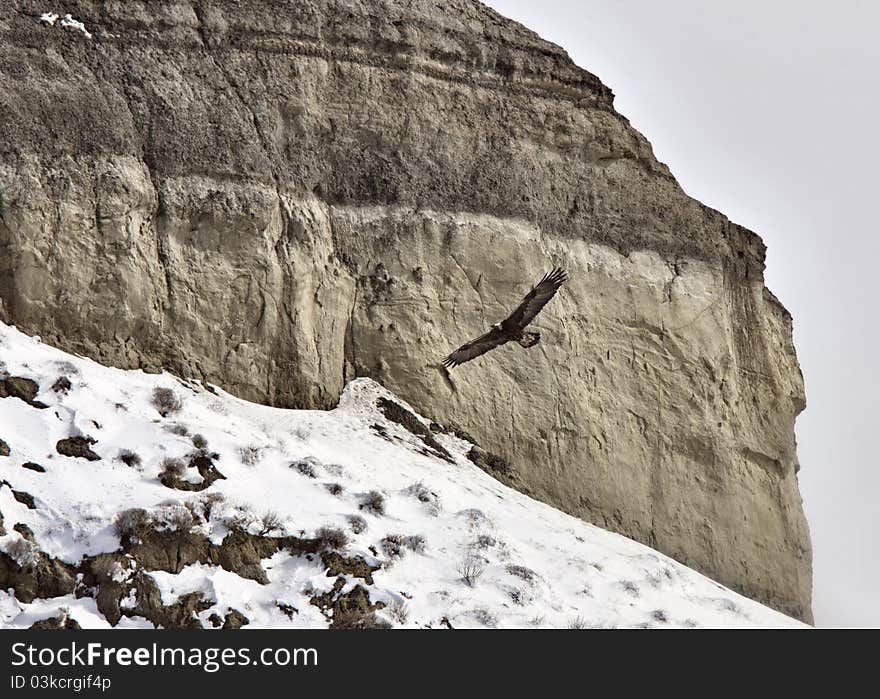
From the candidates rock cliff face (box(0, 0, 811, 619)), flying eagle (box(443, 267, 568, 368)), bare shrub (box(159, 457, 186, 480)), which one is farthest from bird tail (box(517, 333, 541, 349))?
bare shrub (box(159, 457, 186, 480))

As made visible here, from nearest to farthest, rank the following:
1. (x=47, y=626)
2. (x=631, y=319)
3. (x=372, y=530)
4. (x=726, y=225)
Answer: (x=47, y=626), (x=372, y=530), (x=631, y=319), (x=726, y=225)

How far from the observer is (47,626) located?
750 inches

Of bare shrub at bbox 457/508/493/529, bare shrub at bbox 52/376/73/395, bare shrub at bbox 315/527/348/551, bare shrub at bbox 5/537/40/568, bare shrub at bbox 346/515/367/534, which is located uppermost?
bare shrub at bbox 52/376/73/395

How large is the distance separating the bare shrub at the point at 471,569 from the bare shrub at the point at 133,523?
389cm

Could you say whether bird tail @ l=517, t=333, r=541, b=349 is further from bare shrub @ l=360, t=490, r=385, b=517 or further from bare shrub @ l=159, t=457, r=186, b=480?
bare shrub @ l=159, t=457, r=186, b=480

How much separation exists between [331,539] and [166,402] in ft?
12.0

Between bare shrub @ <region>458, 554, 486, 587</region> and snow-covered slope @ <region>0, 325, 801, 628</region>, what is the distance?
25 millimetres

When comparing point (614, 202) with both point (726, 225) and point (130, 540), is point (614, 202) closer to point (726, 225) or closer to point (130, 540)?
point (726, 225)

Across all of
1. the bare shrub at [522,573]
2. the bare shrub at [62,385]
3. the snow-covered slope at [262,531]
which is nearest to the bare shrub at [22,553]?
the snow-covered slope at [262,531]

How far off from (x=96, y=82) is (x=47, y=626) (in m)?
10.9

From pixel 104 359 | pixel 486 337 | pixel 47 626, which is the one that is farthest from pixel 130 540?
pixel 486 337

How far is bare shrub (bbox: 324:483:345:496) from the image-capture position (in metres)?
23.1

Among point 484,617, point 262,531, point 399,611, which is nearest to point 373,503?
point 262,531

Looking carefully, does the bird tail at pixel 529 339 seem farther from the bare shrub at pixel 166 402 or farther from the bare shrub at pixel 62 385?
the bare shrub at pixel 62 385
